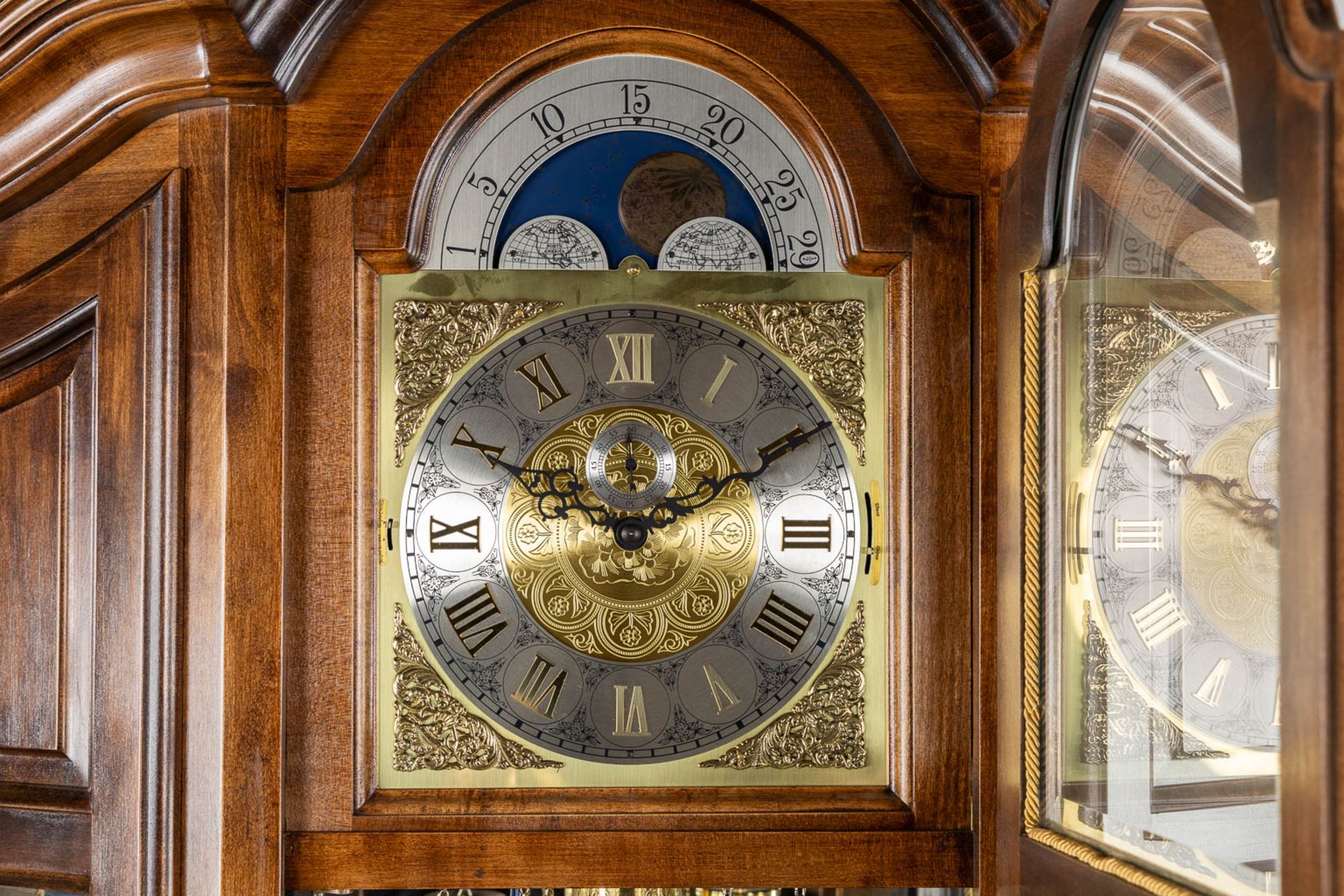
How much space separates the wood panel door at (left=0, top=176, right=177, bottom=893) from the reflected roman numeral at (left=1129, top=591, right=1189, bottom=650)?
37.2 inches

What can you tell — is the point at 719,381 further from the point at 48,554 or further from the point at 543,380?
the point at 48,554

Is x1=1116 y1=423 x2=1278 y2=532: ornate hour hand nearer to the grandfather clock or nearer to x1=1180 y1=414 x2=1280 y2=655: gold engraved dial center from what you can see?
x1=1180 y1=414 x2=1280 y2=655: gold engraved dial center

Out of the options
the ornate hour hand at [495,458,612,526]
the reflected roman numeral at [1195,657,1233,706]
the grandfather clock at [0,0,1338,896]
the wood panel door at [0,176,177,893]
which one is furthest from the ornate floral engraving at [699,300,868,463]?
the wood panel door at [0,176,177,893]

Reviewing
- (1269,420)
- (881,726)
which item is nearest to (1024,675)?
(881,726)

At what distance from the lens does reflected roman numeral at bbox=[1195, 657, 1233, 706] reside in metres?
0.76

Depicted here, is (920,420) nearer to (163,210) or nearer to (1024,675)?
(1024,675)

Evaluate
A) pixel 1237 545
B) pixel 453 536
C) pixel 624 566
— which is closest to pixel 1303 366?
pixel 1237 545

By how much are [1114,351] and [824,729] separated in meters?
0.54

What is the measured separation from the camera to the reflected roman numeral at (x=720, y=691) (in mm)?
1193

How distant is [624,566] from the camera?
1.20 metres

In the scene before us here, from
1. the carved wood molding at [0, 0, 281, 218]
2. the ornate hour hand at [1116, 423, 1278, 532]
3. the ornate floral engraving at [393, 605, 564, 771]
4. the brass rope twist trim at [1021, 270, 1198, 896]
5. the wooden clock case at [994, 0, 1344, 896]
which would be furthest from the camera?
the ornate floral engraving at [393, 605, 564, 771]

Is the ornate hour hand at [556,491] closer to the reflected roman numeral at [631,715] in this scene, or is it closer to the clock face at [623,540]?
the clock face at [623,540]

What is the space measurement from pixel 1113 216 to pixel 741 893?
3.36 feet

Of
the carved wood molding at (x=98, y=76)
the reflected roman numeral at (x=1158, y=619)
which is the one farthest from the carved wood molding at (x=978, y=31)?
the carved wood molding at (x=98, y=76)
